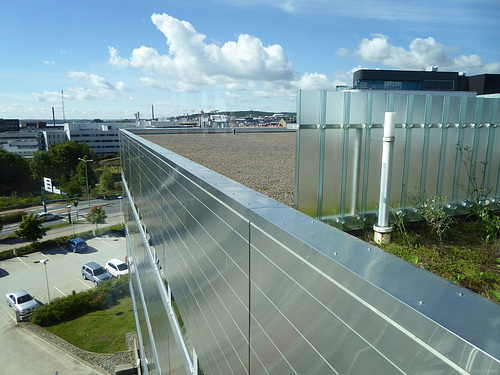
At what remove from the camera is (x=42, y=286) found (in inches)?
1008

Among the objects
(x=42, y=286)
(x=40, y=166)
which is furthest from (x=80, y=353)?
(x=40, y=166)

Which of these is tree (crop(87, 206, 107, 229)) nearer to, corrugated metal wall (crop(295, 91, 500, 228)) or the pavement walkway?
the pavement walkway

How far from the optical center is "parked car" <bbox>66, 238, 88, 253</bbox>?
31.4m

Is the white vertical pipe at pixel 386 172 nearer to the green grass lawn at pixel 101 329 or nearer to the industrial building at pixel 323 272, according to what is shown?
the industrial building at pixel 323 272

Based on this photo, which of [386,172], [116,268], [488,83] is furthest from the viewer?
[488,83]

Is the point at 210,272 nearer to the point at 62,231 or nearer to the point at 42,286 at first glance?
the point at 42,286

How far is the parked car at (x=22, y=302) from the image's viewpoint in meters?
22.5

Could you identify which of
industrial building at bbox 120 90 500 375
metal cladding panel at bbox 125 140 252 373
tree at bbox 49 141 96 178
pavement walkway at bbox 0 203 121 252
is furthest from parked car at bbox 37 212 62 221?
metal cladding panel at bbox 125 140 252 373

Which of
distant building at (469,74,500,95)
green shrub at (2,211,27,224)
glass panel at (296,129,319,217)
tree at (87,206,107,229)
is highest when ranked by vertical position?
distant building at (469,74,500,95)

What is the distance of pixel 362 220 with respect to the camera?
415 centimetres

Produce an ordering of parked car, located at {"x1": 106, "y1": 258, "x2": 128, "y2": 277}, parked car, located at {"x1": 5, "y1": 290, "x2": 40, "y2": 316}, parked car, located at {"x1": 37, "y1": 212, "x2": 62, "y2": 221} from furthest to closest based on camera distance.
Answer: parked car, located at {"x1": 37, "y1": 212, "x2": 62, "y2": 221} → parked car, located at {"x1": 106, "y1": 258, "x2": 128, "y2": 277} → parked car, located at {"x1": 5, "y1": 290, "x2": 40, "y2": 316}

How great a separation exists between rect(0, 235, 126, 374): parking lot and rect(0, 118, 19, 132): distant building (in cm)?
7032

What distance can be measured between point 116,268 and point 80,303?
13.0 feet

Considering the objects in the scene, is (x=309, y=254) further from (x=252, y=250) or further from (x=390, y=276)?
(x=252, y=250)
